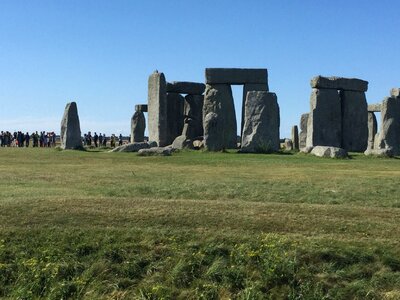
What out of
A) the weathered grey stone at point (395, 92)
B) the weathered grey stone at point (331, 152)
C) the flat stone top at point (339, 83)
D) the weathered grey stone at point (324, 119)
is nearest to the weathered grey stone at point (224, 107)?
the weathered grey stone at point (324, 119)

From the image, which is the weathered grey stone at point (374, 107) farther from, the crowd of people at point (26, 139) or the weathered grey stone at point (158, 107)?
the crowd of people at point (26, 139)

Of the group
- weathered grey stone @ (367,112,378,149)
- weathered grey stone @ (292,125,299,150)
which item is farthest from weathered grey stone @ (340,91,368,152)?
weathered grey stone @ (367,112,378,149)

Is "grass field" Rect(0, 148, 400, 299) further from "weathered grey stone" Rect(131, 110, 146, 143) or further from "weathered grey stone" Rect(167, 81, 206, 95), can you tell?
"weathered grey stone" Rect(131, 110, 146, 143)

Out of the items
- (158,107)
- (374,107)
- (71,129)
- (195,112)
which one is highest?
(374,107)

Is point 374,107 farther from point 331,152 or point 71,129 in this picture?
point 71,129

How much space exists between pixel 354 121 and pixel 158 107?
34.8ft

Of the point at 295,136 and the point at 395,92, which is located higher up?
the point at 395,92

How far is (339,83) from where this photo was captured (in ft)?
106

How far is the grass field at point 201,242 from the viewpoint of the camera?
32.0ft

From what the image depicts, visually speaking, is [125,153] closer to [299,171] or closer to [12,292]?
[299,171]

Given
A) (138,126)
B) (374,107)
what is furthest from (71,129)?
(374,107)

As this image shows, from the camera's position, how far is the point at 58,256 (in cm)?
1033

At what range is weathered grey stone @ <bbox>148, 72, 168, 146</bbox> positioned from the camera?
111ft

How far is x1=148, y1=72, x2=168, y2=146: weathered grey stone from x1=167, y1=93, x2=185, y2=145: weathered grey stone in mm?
2741
